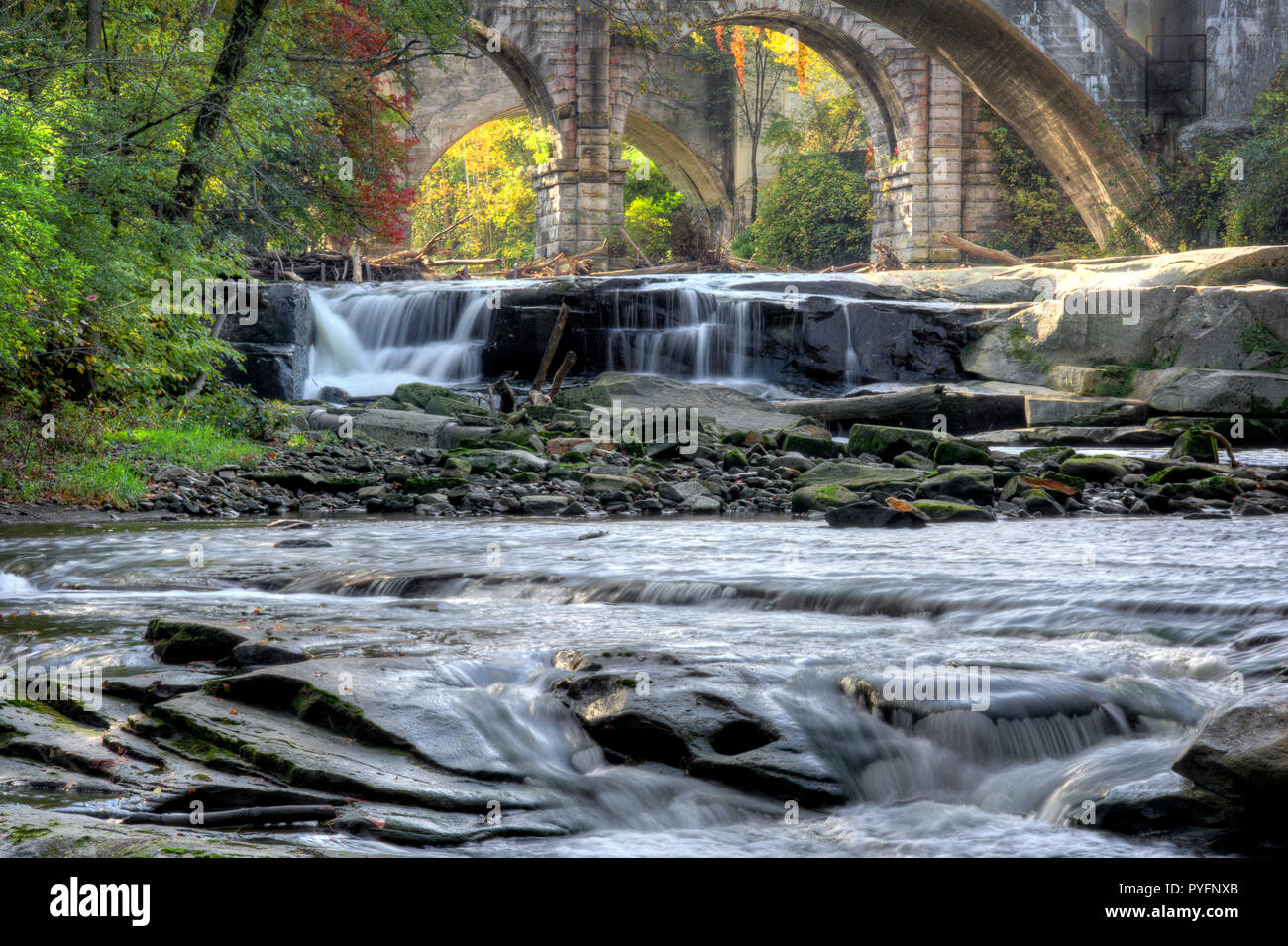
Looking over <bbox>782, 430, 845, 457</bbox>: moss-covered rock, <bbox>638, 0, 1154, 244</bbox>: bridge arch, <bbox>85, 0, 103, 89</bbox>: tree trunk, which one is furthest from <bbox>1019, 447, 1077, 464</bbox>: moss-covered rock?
<bbox>638, 0, 1154, 244</bbox>: bridge arch

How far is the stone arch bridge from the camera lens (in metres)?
21.2

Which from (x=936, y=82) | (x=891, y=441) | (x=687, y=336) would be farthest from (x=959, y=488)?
(x=936, y=82)

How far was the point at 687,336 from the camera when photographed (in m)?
16.6

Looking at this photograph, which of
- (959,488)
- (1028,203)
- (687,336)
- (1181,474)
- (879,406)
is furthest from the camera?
(1028,203)

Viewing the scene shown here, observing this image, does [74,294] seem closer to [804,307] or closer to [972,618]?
[972,618]

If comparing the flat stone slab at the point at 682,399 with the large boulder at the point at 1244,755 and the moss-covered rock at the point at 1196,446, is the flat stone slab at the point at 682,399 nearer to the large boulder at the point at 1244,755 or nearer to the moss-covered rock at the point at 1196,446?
the moss-covered rock at the point at 1196,446

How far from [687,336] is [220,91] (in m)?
8.24

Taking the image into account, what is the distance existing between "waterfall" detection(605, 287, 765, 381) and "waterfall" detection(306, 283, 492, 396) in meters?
2.06

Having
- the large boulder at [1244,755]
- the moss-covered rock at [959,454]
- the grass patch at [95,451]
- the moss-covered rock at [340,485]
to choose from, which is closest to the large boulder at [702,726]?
the large boulder at [1244,755]

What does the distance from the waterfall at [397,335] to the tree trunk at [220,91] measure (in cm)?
576

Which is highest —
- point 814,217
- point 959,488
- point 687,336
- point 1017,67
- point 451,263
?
point 1017,67

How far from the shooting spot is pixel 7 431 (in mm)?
8859

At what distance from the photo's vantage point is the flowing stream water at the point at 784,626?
3.10 m

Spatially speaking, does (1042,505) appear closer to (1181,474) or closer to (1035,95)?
(1181,474)
